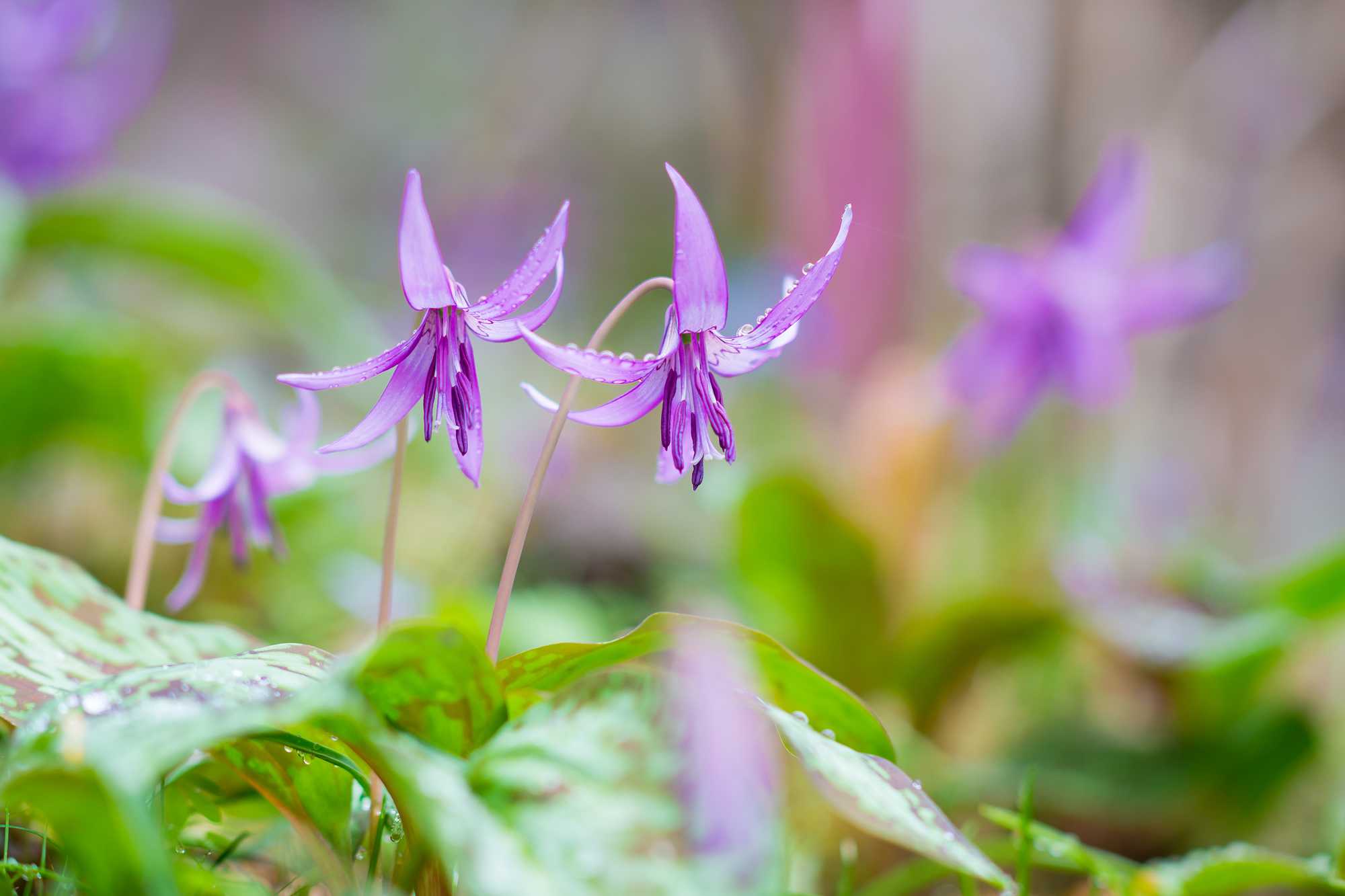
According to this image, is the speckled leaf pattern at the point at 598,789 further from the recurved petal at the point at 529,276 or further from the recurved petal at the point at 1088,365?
the recurved petal at the point at 1088,365

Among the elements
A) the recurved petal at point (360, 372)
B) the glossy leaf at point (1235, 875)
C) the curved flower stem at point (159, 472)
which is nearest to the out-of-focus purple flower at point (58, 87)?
the curved flower stem at point (159, 472)

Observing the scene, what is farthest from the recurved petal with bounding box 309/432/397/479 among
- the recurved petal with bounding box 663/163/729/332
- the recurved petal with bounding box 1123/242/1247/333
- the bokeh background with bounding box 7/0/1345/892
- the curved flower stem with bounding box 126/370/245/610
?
the recurved petal with bounding box 1123/242/1247/333

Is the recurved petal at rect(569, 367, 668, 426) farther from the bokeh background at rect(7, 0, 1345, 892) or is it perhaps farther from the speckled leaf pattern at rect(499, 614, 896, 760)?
the bokeh background at rect(7, 0, 1345, 892)

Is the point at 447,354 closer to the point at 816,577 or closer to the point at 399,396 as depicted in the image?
the point at 399,396

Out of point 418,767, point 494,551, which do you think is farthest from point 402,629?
point 494,551

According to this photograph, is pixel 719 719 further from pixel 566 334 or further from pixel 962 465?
pixel 566 334
